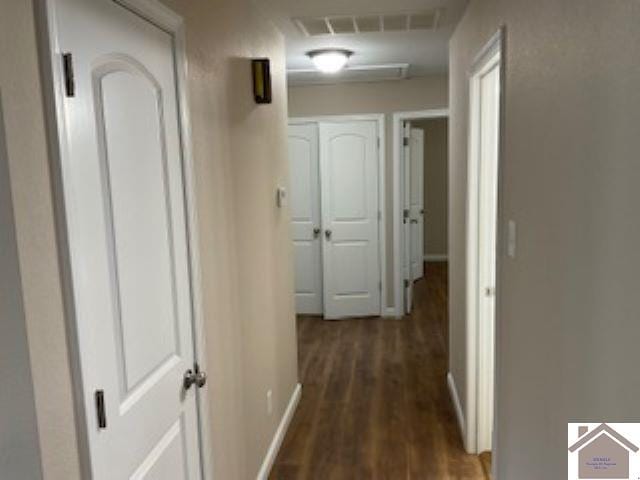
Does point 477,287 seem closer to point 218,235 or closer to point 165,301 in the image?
point 218,235

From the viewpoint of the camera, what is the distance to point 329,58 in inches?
152

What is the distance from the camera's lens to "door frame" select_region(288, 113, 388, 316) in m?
5.24

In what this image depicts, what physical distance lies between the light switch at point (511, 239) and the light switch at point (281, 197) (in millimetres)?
1567

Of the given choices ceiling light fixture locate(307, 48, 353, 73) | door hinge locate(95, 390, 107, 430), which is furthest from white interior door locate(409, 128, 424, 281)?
door hinge locate(95, 390, 107, 430)

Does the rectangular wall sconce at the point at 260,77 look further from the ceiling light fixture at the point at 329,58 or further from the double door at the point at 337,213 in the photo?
the double door at the point at 337,213

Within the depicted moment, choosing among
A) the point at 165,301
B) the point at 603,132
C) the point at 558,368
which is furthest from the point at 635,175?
the point at 165,301

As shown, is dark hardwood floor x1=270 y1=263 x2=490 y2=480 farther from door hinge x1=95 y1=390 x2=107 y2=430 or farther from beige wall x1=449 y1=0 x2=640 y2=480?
door hinge x1=95 y1=390 x2=107 y2=430

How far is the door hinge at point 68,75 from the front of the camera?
3.56 feet

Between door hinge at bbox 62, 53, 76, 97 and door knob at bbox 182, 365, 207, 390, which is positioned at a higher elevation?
door hinge at bbox 62, 53, 76, 97

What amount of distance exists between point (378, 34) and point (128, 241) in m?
2.67

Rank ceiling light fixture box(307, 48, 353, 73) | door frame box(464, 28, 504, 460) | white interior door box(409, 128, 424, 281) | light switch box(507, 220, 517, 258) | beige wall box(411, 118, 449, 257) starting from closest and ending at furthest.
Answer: light switch box(507, 220, 517, 258)
door frame box(464, 28, 504, 460)
ceiling light fixture box(307, 48, 353, 73)
white interior door box(409, 128, 424, 281)
beige wall box(411, 118, 449, 257)

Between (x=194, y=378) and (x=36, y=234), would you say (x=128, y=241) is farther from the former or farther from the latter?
(x=194, y=378)

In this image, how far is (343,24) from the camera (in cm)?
320

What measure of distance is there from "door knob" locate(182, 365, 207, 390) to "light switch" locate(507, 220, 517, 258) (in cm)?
118
